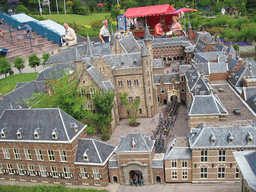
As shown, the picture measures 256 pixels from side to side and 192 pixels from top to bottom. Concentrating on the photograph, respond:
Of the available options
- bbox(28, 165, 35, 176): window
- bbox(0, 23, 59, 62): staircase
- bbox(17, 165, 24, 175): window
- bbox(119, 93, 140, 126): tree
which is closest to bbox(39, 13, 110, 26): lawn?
bbox(0, 23, 59, 62): staircase

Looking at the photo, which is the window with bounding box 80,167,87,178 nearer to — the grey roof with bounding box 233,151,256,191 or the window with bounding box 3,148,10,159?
the window with bounding box 3,148,10,159

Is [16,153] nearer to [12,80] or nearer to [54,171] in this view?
[54,171]

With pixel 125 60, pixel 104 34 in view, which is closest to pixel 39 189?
pixel 125 60

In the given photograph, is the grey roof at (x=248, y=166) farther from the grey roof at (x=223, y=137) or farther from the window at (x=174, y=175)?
the window at (x=174, y=175)

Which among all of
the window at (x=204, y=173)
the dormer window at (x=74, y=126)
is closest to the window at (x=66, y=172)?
the dormer window at (x=74, y=126)

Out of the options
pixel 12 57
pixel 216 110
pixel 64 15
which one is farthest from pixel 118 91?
pixel 64 15

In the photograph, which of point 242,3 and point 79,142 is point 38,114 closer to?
point 79,142

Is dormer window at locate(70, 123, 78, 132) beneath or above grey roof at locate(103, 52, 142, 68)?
beneath
